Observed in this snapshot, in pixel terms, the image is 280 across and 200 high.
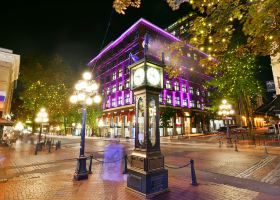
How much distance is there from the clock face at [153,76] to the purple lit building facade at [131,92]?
102ft

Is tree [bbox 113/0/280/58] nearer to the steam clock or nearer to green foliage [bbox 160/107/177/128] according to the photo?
the steam clock

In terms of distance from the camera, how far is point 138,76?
644cm

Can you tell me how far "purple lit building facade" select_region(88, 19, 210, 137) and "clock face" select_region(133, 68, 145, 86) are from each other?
31.1 m

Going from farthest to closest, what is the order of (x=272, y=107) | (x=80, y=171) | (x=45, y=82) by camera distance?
1. (x=45, y=82)
2. (x=272, y=107)
3. (x=80, y=171)

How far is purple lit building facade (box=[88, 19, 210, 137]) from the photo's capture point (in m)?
39.6

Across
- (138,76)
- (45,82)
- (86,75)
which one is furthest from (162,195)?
(45,82)

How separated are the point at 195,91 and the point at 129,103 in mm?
19400

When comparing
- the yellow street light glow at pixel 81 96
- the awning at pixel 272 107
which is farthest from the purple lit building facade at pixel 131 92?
the yellow street light glow at pixel 81 96

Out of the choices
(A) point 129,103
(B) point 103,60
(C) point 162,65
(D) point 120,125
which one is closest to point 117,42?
(B) point 103,60

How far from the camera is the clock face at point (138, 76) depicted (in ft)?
20.4

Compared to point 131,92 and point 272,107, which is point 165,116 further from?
point 272,107

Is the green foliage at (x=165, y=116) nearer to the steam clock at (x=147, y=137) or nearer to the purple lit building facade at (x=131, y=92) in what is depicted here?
the purple lit building facade at (x=131, y=92)

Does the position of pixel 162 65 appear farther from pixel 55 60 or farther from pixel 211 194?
pixel 55 60

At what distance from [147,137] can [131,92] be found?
113 ft
